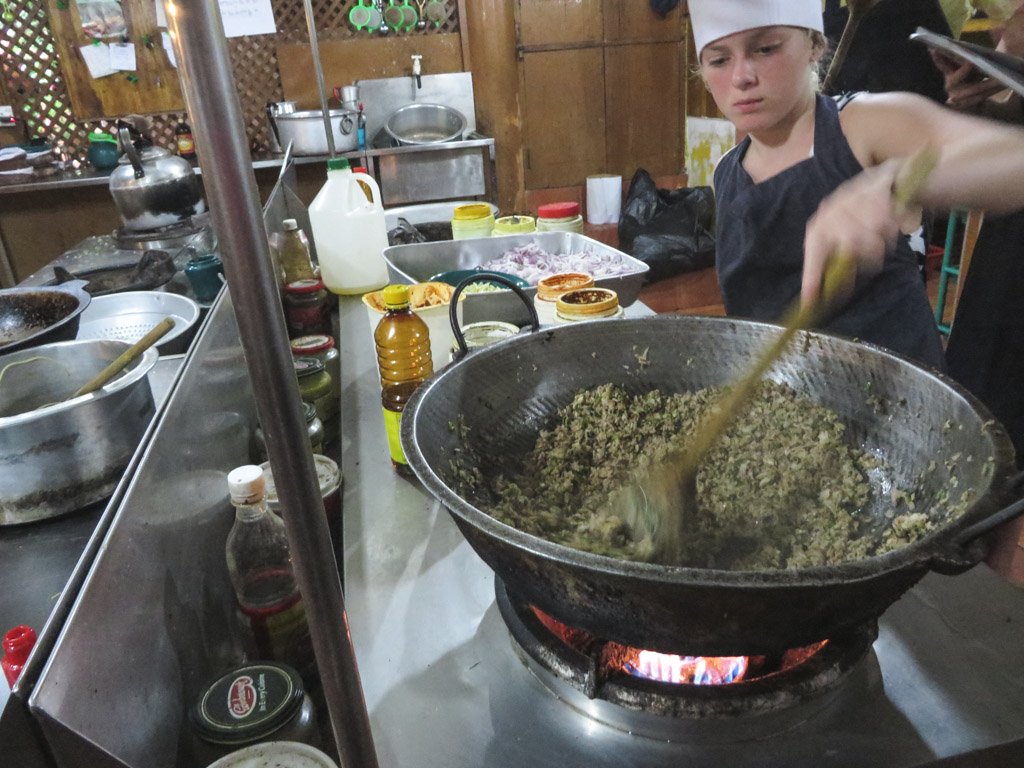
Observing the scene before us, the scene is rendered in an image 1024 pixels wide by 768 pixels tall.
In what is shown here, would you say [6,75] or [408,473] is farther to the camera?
[6,75]

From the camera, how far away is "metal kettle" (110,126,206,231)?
2754mm

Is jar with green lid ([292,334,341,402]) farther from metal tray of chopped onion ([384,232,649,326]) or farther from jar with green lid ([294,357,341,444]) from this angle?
metal tray of chopped onion ([384,232,649,326])

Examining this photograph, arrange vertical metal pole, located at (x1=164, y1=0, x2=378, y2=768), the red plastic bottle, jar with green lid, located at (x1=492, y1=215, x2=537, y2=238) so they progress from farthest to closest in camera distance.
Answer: jar with green lid, located at (x1=492, y1=215, x2=537, y2=238) → the red plastic bottle → vertical metal pole, located at (x1=164, y1=0, x2=378, y2=768)

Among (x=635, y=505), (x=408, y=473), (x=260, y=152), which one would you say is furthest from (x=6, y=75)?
(x=635, y=505)

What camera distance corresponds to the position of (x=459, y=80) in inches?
203

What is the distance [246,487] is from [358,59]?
5052mm

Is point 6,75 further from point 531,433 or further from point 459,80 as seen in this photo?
point 531,433

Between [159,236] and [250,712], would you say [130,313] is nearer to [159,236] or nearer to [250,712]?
[250,712]

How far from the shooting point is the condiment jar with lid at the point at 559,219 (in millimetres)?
2334

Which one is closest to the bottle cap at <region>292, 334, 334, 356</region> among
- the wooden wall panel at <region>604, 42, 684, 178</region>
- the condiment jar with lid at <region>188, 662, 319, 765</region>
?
the condiment jar with lid at <region>188, 662, 319, 765</region>

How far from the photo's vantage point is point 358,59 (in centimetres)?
519

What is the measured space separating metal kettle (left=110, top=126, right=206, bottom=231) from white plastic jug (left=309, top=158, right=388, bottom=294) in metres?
0.91

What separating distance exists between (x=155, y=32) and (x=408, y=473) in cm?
520

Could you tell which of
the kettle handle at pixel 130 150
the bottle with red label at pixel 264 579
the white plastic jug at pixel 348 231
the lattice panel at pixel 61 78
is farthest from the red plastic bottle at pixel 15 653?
the lattice panel at pixel 61 78
